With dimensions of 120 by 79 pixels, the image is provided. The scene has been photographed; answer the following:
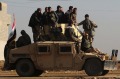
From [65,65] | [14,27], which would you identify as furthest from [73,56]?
[14,27]

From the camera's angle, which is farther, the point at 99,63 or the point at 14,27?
the point at 14,27

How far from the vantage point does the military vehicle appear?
74.4ft

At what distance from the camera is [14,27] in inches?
994

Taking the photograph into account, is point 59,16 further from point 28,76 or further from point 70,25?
point 28,76

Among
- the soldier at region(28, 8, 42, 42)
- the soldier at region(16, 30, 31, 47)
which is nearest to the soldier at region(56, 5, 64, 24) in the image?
the soldier at region(28, 8, 42, 42)

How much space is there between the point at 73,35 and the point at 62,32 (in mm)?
515

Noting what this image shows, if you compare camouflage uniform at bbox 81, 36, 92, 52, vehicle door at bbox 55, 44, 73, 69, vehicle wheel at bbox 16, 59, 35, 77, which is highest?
camouflage uniform at bbox 81, 36, 92, 52

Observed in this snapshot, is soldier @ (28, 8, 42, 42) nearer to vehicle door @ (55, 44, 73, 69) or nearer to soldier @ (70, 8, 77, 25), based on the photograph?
vehicle door @ (55, 44, 73, 69)

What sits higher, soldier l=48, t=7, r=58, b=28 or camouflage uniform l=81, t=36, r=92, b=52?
soldier l=48, t=7, r=58, b=28

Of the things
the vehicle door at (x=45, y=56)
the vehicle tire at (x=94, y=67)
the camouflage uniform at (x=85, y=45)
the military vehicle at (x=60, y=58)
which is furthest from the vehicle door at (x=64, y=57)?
the vehicle tire at (x=94, y=67)

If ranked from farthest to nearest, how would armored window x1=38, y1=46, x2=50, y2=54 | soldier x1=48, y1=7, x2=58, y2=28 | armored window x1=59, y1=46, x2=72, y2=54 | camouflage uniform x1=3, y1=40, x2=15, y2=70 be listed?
camouflage uniform x1=3, y1=40, x2=15, y2=70
soldier x1=48, y1=7, x2=58, y2=28
armored window x1=38, y1=46, x2=50, y2=54
armored window x1=59, y1=46, x2=72, y2=54

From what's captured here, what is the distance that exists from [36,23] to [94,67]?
3.24m

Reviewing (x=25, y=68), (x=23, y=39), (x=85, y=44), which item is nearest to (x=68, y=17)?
(x=85, y=44)

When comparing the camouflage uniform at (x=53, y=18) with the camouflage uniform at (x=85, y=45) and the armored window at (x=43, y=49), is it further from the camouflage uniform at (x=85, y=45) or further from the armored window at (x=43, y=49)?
the camouflage uniform at (x=85, y=45)
